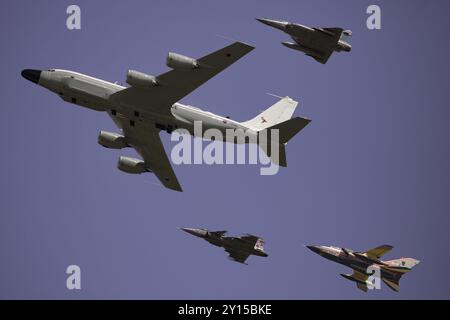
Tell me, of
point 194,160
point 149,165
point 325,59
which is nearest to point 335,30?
point 325,59

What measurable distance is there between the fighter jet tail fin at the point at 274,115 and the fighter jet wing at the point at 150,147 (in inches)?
309

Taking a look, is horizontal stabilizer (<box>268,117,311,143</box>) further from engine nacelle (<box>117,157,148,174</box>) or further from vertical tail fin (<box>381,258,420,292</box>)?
vertical tail fin (<box>381,258,420,292</box>)

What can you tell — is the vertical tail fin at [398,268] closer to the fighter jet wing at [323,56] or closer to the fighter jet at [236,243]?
the fighter jet at [236,243]

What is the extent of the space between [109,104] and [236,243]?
1948 centimetres

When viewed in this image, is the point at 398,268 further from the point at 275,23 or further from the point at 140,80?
the point at 140,80

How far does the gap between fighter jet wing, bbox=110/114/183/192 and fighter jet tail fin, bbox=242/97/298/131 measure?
7.85 metres

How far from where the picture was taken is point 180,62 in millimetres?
60875

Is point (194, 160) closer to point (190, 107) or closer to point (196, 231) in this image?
point (190, 107)

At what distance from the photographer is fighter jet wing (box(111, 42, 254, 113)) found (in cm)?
5969

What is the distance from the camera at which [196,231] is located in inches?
3059

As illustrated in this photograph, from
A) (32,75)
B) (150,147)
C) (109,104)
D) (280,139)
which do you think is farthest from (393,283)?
(32,75)

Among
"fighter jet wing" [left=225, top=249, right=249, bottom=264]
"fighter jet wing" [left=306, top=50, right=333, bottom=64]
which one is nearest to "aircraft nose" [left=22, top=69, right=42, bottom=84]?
"fighter jet wing" [left=306, top=50, right=333, bottom=64]

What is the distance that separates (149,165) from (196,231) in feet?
28.2

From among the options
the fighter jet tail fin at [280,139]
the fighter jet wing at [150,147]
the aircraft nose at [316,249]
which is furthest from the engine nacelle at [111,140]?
the aircraft nose at [316,249]
